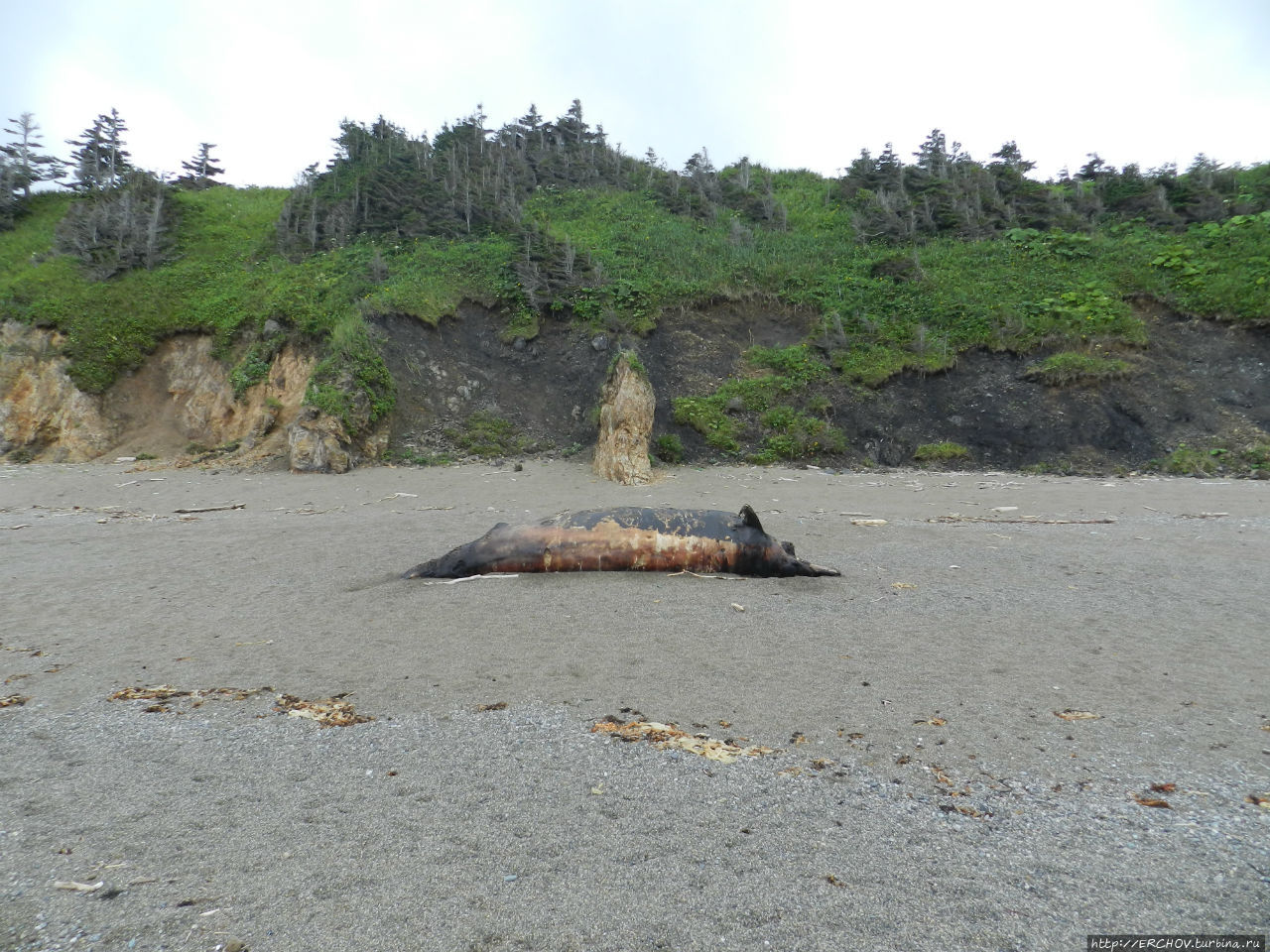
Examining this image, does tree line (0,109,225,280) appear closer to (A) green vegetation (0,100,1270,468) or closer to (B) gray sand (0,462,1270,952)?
(A) green vegetation (0,100,1270,468)

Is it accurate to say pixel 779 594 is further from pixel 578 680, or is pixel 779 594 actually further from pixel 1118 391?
pixel 1118 391

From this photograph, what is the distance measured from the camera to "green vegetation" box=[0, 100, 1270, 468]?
16.5 metres

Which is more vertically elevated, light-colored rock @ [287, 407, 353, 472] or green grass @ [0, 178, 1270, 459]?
green grass @ [0, 178, 1270, 459]

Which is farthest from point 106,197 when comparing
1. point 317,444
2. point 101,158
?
point 317,444

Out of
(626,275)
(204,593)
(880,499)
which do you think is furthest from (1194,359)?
(204,593)

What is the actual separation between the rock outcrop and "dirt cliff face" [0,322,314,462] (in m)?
7.76

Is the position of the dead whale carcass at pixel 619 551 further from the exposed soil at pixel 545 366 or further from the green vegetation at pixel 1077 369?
the green vegetation at pixel 1077 369

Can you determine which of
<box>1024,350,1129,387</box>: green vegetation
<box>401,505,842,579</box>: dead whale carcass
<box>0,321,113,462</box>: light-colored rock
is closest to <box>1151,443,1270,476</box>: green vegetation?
<box>1024,350,1129,387</box>: green vegetation

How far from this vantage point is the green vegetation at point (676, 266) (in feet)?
54.2

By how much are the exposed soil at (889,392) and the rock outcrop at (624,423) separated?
5.21 ft

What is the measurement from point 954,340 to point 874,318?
7.12 feet

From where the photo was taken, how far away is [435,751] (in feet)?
10.1

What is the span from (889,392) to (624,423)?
281 inches

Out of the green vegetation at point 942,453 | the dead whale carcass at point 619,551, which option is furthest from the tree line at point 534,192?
the dead whale carcass at point 619,551
